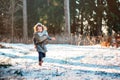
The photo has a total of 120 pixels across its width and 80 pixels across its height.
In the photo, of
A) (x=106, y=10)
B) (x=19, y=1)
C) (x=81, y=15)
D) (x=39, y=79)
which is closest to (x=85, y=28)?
(x=81, y=15)

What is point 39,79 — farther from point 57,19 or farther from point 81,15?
point 81,15

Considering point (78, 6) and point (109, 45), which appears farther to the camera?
point (78, 6)

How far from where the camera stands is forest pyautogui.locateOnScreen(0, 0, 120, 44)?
123 ft

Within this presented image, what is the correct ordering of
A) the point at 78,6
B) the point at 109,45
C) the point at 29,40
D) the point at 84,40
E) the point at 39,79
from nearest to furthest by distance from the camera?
the point at 39,79 → the point at 109,45 → the point at 84,40 → the point at 29,40 → the point at 78,6

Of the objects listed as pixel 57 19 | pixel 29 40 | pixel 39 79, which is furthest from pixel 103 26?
pixel 39 79

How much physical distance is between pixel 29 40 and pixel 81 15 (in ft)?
39.4

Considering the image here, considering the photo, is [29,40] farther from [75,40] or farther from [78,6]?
[78,6]

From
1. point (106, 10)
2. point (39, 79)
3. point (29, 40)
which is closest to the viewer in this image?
point (39, 79)

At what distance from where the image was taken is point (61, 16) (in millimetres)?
37938

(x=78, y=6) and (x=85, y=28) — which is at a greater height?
(x=78, y=6)

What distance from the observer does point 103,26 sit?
3956 centimetres

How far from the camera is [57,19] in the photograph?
37.8 metres

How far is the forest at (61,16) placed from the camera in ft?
123

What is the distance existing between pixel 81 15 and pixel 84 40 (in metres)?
13.9
